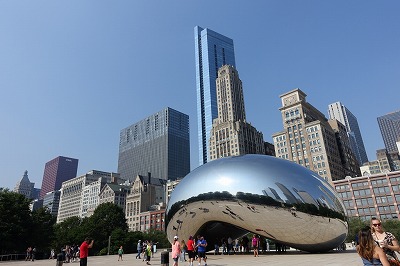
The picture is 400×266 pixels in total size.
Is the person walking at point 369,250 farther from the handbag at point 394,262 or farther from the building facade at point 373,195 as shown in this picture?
the building facade at point 373,195

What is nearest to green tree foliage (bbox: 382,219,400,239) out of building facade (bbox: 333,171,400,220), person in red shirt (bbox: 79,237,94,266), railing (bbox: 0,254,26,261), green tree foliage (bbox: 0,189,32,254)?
building facade (bbox: 333,171,400,220)

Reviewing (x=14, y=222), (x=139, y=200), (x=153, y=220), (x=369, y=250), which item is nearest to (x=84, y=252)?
(x=369, y=250)

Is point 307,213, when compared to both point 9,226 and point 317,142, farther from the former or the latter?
point 317,142

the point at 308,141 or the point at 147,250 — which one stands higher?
the point at 308,141

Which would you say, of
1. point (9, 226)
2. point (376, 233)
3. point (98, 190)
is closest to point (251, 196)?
point (376, 233)

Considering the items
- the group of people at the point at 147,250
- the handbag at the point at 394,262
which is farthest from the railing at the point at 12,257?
the handbag at the point at 394,262

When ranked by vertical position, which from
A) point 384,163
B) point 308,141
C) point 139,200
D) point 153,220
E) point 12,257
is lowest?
point 12,257

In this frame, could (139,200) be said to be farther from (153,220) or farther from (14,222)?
(14,222)

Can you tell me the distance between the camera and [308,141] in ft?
393

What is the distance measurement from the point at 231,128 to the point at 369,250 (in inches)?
5495

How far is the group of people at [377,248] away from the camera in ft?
18.1

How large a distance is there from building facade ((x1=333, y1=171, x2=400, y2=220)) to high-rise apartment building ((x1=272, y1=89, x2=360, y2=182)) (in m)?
8.97

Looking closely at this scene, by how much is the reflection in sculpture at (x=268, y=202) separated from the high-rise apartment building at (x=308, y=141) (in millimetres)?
103814

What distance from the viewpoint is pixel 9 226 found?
38.6m
